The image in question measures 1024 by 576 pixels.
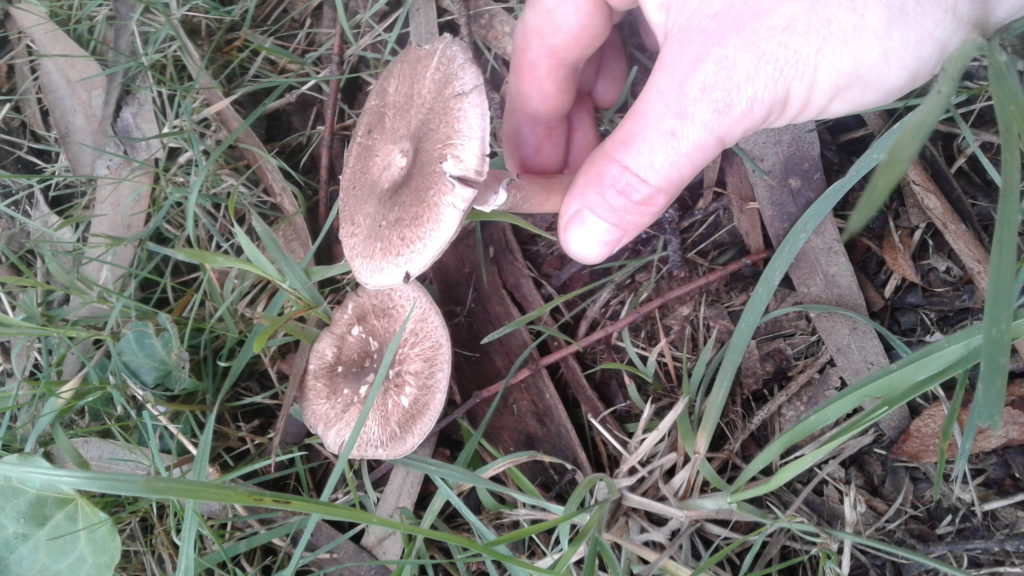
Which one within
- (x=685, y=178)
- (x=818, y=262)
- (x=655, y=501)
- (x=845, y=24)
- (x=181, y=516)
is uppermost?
(x=845, y=24)

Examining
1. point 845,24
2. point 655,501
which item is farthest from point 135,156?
point 845,24

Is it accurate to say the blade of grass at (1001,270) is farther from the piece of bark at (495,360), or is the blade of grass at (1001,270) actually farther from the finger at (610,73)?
the finger at (610,73)

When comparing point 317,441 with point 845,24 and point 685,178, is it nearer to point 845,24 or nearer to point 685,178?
point 685,178

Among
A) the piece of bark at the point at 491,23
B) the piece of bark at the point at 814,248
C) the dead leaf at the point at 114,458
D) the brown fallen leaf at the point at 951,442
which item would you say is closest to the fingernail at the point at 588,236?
the piece of bark at the point at 814,248

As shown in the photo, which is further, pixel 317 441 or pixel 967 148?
pixel 317 441

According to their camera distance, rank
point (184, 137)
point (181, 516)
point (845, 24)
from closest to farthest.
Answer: point (845, 24) → point (181, 516) → point (184, 137)

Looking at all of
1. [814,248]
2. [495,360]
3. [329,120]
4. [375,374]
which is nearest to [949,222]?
[814,248]

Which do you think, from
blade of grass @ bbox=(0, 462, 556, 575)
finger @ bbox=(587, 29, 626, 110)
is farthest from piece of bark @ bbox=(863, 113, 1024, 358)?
blade of grass @ bbox=(0, 462, 556, 575)

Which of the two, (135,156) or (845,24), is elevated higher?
(845,24)
